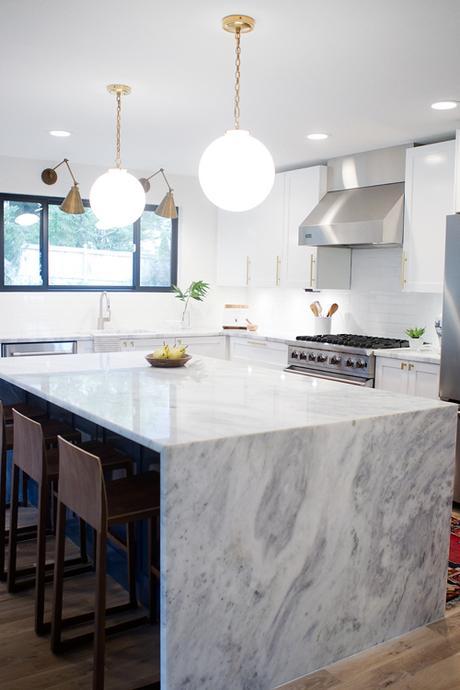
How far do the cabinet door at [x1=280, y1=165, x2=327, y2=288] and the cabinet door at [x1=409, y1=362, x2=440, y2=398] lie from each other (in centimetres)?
141

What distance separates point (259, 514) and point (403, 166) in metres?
3.57

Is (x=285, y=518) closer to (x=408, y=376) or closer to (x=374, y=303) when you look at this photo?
(x=408, y=376)

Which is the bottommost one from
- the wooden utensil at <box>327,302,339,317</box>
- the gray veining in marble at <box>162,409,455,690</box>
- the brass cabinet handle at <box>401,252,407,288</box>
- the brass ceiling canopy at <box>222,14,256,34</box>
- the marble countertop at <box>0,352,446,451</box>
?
the gray veining in marble at <box>162,409,455,690</box>

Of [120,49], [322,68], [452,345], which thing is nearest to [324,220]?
A: [452,345]

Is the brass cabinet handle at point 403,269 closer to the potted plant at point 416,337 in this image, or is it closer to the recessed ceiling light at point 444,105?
the potted plant at point 416,337

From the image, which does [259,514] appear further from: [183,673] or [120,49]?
[120,49]

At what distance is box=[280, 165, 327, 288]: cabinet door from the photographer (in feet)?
19.0

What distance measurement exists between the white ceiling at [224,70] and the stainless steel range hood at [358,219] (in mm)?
366

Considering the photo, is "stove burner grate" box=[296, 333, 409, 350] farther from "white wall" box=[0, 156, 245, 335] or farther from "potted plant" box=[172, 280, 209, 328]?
"white wall" box=[0, 156, 245, 335]

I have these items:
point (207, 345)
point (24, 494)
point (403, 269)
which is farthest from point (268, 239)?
point (24, 494)

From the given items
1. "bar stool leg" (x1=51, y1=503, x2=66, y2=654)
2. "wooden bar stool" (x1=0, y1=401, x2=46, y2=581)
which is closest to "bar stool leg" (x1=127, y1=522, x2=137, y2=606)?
"bar stool leg" (x1=51, y1=503, x2=66, y2=654)

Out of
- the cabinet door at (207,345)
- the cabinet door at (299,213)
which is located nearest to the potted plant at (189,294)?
the cabinet door at (207,345)

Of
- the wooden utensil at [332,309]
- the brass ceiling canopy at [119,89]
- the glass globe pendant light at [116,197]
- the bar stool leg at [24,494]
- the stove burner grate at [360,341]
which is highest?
the brass ceiling canopy at [119,89]

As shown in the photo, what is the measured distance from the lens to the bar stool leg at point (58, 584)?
2469 millimetres
